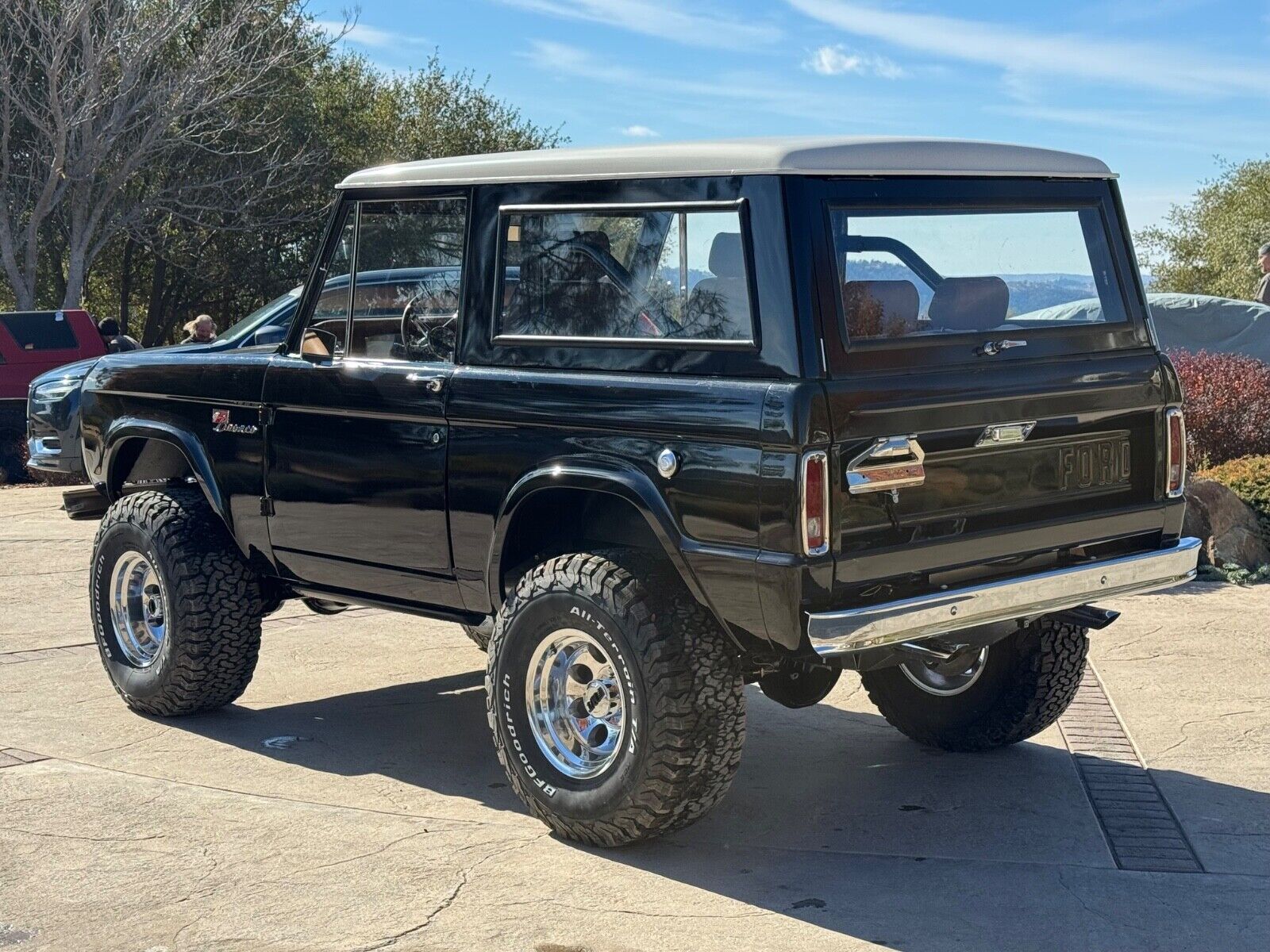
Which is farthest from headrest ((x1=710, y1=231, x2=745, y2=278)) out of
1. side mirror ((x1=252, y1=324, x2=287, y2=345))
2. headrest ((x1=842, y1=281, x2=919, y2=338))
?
side mirror ((x1=252, y1=324, x2=287, y2=345))

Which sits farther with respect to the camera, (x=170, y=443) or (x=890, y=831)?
(x=170, y=443)

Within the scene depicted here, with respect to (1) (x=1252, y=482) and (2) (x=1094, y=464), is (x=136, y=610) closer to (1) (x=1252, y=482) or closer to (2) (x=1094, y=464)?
(2) (x=1094, y=464)

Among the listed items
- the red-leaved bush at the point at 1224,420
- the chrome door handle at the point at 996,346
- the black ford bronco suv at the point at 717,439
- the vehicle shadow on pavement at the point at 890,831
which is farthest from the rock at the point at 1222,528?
the chrome door handle at the point at 996,346

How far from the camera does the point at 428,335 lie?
524cm

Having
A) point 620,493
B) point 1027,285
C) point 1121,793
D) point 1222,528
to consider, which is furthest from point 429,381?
point 1222,528

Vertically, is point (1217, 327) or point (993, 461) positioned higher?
point (1217, 327)

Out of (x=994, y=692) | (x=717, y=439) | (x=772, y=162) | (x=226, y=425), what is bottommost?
(x=994, y=692)

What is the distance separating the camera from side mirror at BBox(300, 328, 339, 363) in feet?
Result: 18.0

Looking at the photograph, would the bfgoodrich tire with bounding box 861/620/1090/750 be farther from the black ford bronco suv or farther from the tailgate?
the tailgate

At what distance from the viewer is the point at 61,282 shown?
92.3 ft

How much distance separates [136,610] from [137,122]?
20.0 meters

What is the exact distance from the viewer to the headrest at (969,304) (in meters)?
4.69

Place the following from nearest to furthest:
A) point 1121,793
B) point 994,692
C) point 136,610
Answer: point 1121,793, point 994,692, point 136,610

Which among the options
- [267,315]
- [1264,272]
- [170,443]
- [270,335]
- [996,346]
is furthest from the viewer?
[1264,272]
